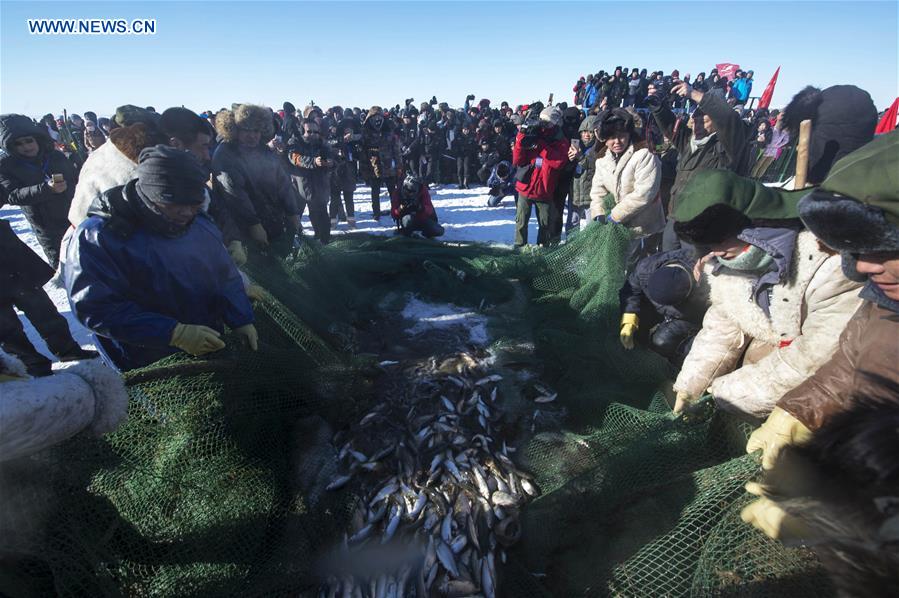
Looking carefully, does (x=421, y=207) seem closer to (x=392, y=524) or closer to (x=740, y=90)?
(x=392, y=524)

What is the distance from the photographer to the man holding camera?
713 cm

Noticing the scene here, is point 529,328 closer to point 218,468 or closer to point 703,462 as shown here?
point 703,462

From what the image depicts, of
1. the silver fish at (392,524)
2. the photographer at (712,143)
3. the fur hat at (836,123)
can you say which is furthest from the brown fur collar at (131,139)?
the fur hat at (836,123)

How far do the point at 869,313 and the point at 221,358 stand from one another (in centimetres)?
323

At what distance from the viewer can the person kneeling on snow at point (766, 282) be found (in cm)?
201

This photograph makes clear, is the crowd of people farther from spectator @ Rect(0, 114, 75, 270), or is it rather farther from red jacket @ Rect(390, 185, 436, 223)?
red jacket @ Rect(390, 185, 436, 223)

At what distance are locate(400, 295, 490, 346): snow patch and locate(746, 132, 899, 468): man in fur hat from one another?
10.8 ft

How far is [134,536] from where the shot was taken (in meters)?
2.14

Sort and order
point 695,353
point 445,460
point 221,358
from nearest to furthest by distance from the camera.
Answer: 1. point 221,358
2. point 695,353
3. point 445,460

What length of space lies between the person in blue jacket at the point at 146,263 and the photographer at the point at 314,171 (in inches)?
211

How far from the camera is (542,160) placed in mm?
7090

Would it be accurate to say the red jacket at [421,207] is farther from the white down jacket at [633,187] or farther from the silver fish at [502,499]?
the silver fish at [502,499]

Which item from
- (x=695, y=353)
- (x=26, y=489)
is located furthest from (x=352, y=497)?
(x=695, y=353)

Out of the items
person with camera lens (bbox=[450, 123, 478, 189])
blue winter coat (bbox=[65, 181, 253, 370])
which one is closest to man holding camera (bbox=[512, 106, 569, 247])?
blue winter coat (bbox=[65, 181, 253, 370])
